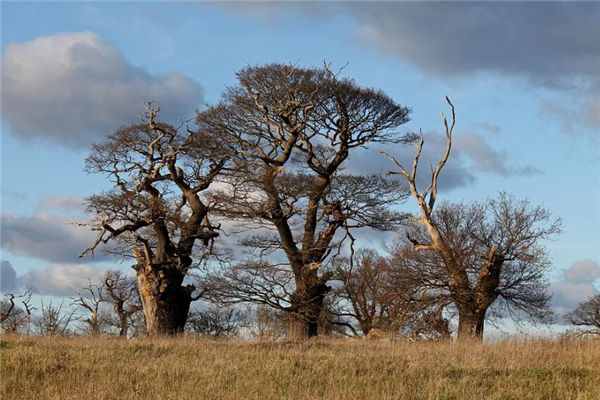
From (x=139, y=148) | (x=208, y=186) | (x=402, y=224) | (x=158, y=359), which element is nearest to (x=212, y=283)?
(x=208, y=186)

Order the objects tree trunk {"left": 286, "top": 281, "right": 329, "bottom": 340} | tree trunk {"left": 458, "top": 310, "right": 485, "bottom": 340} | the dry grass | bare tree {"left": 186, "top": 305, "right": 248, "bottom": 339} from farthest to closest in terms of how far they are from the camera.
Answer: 1. bare tree {"left": 186, "top": 305, "right": 248, "bottom": 339}
2. tree trunk {"left": 286, "top": 281, "right": 329, "bottom": 340}
3. tree trunk {"left": 458, "top": 310, "right": 485, "bottom": 340}
4. the dry grass

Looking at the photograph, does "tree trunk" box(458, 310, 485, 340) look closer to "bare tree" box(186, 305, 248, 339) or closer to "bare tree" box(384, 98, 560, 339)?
"bare tree" box(384, 98, 560, 339)

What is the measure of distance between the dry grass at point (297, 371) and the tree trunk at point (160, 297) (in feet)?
27.3

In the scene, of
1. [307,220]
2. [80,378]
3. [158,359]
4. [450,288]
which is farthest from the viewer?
[307,220]

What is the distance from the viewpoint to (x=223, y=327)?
39.3 m

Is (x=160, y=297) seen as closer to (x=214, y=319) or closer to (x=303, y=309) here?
(x=303, y=309)

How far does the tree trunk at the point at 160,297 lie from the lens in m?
25.8

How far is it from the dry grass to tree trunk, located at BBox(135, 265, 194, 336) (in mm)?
8314

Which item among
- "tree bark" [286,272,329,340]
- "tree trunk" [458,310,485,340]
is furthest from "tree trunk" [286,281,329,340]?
"tree trunk" [458,310,485,340]

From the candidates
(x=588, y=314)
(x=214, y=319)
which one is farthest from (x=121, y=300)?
(x=588, y=314)

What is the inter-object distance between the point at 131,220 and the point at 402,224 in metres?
9.86

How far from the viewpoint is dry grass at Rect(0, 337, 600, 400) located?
40.6 ft

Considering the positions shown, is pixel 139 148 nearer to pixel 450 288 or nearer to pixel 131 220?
pixel 131 220

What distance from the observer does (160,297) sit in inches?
1021
